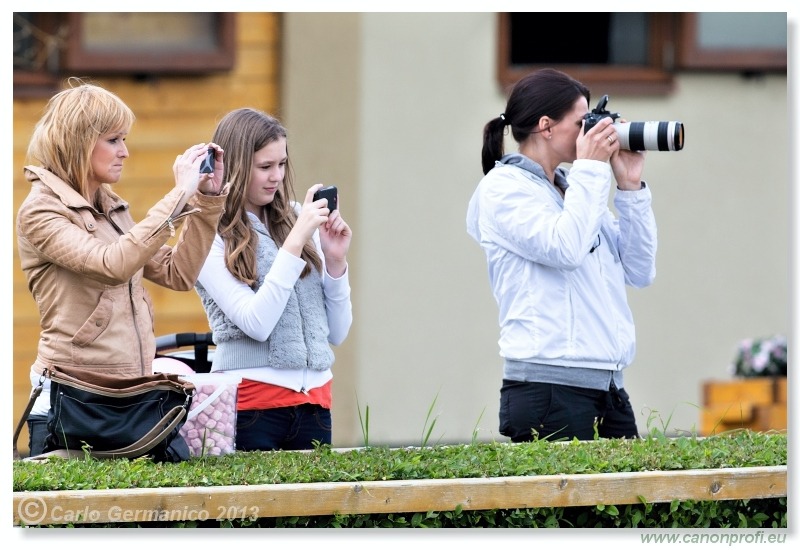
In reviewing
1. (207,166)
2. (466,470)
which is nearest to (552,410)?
(466,470)

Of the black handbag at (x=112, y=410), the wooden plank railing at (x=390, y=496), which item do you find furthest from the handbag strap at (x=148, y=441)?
the wooden plank railing at (x=390, y=496)

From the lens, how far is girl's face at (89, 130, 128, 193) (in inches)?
116

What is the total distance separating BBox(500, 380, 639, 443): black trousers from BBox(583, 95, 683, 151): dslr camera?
0.66 meters

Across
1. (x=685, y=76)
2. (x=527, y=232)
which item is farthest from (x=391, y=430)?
(x=685, y=76)

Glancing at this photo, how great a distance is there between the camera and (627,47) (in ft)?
17.7

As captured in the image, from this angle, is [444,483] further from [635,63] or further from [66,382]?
[635,63]

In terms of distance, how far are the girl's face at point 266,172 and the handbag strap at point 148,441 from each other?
69cm

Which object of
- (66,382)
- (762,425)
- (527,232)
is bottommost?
(762,425)

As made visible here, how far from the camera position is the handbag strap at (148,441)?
2865mm

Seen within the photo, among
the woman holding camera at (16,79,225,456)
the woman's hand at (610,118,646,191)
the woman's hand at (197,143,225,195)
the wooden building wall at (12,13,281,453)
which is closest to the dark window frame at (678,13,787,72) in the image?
the woman's hand at (610,118,646,191)

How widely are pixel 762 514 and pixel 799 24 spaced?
1.41 meters

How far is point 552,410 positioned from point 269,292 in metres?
0.81

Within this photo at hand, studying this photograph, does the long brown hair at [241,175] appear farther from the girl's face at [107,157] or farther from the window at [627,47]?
the window at [627,47]
